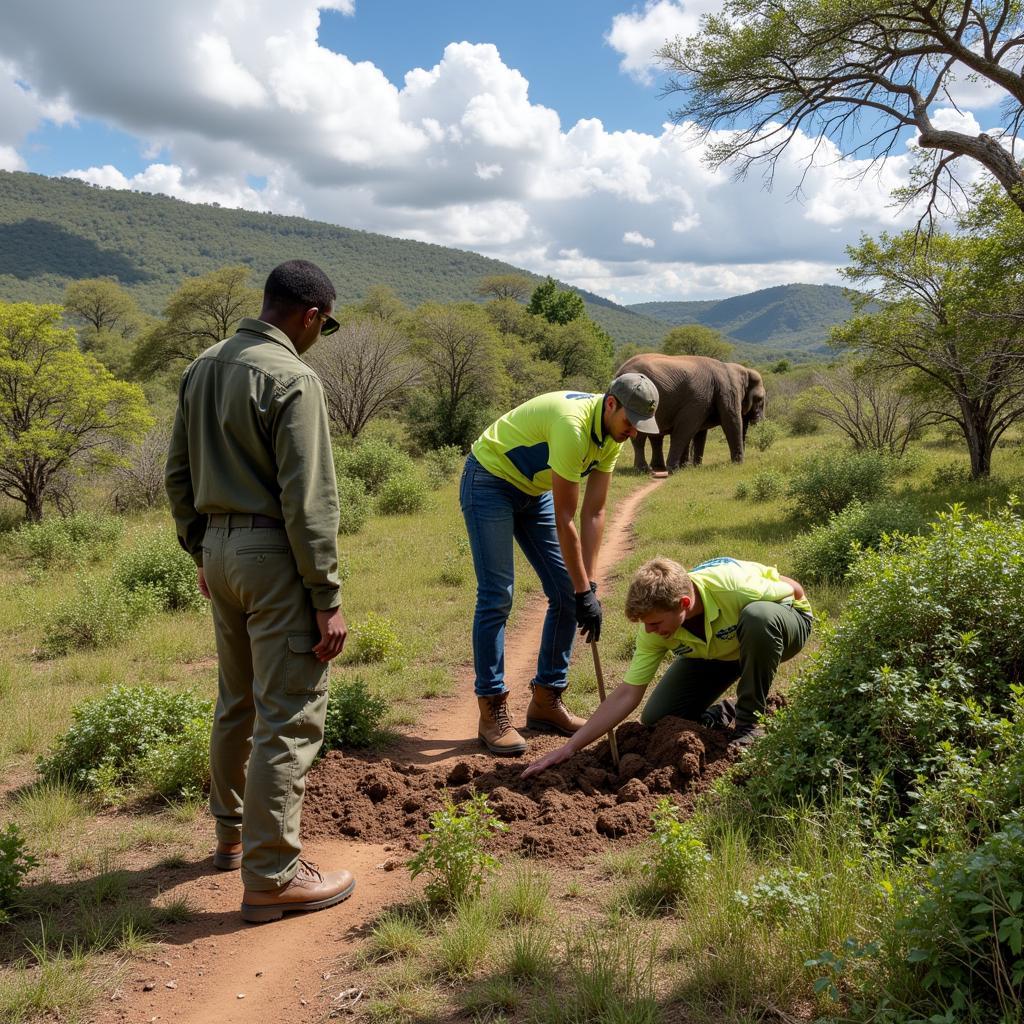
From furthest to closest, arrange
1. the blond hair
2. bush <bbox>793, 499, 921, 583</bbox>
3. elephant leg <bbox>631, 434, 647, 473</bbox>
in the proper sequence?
elephant leg <bbox>631, 434, 647, 473</bbox>, bush <bbox>793, 499, 921, 583</bbox>, the blond hair

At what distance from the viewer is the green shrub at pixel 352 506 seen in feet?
44.7

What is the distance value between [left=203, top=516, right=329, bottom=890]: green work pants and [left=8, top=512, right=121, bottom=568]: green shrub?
9.92 metres

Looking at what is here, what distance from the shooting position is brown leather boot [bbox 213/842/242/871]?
12.4 ft

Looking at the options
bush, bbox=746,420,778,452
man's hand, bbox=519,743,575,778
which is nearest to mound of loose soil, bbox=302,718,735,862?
man's hand, bbox=519,743,575,778

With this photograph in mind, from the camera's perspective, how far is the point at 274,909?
3.32 m

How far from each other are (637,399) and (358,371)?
2014 centimetres

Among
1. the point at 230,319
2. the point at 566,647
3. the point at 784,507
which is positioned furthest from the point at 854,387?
the point at 230,319

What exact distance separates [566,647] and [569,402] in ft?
5.39

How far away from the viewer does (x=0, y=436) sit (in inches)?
583

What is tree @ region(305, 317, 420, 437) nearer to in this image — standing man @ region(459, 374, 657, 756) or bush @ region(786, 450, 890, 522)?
bush @ region(786, 450, 890, 522)

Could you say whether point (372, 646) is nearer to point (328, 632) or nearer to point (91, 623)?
point (91, 623)

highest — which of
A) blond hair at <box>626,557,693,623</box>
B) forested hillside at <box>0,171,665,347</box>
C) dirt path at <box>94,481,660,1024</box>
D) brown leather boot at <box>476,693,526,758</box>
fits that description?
forested hillside at <box>0,171,665,347</box>

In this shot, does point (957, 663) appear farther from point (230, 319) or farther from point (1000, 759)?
point (230, 319)

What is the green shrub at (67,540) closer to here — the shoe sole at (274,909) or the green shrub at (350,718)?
the green shrub at (350,718)
